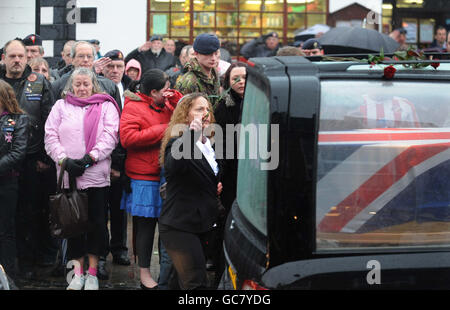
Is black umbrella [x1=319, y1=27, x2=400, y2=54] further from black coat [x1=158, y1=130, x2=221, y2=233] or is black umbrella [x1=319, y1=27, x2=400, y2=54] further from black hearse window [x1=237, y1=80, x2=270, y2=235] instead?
black hearse window [x1=237, y1=80, x2=270, y2=235]

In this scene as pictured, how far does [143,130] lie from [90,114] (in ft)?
1.98

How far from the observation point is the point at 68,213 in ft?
19.2

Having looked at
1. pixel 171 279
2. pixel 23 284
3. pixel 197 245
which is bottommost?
pixel 23 284

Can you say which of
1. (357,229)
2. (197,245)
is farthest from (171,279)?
(357,229)

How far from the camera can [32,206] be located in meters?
6.82

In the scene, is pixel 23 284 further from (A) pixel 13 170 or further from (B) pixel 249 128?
(B) pixel 249 128

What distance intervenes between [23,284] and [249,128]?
3717 mm

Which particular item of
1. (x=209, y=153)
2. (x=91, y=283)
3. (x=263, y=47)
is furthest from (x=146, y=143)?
(x=263, y=47)

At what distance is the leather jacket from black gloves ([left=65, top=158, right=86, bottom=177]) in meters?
0.83

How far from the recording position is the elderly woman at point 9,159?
620 centimetres

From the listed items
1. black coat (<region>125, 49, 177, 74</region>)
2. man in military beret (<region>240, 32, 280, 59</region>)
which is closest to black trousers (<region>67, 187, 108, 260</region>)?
black coat (<region>125, 49, 177, 74</region>)

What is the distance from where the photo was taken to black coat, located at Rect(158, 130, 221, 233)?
4754 mm

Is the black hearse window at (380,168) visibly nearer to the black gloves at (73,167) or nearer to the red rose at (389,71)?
the red rose at (389,71)

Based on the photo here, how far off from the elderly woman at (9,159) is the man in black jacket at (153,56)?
476 cm
